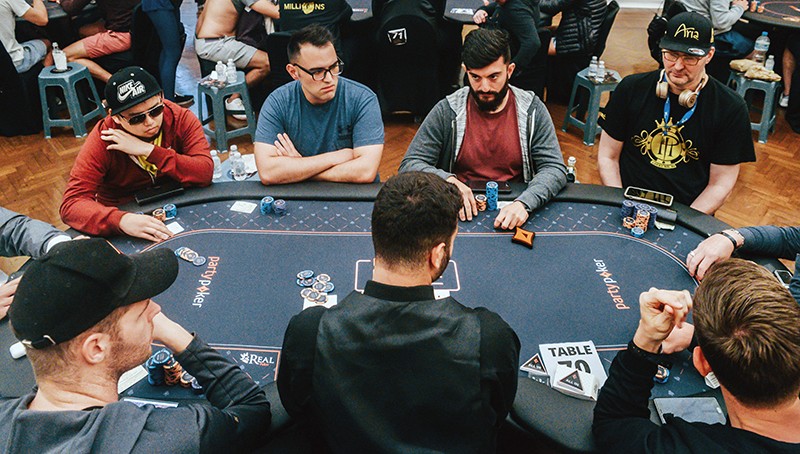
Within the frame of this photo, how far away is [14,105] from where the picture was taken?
494 cm

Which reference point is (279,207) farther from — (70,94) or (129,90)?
(70,94)

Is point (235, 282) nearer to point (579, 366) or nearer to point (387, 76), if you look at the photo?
point (579, 366)

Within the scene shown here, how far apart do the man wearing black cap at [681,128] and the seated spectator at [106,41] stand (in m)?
4.19

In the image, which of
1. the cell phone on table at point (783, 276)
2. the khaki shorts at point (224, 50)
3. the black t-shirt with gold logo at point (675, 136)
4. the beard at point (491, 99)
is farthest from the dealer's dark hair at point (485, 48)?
the khaki shorts at point (224, 50)

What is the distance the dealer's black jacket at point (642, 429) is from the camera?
4.28 feet

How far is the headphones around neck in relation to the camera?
266 centimetres

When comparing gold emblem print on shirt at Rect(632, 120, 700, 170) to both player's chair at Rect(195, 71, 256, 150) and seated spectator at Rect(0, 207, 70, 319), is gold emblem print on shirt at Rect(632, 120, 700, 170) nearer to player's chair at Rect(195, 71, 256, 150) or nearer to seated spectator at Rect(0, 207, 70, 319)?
seated spectator at Rect(0, 207, 70, 319)

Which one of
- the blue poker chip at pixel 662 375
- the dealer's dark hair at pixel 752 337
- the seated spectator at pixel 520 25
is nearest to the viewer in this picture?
the dealer's dark hair at pixel 752 337

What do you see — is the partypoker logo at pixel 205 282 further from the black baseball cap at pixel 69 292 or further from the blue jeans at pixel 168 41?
the blue jeans at pixel 168 41

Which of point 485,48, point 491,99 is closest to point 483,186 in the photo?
point 491,99

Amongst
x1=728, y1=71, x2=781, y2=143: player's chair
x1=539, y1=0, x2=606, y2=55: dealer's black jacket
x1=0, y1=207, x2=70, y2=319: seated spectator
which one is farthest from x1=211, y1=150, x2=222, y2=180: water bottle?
x1=728, y1=71, x2=781, y2=143: player's chair

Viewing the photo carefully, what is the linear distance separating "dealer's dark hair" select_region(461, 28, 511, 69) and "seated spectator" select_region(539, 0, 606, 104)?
268 cm

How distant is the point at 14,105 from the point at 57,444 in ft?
15.2

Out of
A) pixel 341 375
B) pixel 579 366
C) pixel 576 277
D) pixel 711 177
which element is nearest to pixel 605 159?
pixel 711 177
